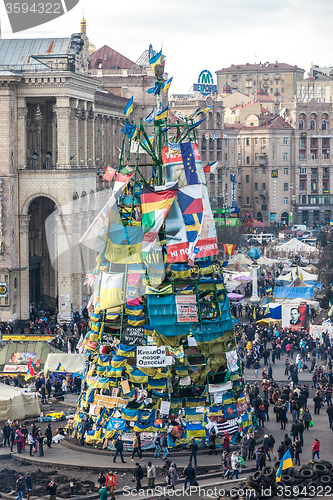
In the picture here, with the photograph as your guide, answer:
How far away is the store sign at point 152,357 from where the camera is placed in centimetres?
3206

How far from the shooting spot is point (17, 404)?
3791 centimetres

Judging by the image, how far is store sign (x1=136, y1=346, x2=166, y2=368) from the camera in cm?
3206

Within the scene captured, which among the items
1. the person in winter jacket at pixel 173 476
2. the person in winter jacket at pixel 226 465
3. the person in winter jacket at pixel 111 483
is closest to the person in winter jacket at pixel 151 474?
the person in winter jacket at pixel 173 476

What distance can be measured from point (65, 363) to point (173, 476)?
15602 millimetres

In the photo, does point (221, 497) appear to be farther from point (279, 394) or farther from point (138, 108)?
point (138, 108)

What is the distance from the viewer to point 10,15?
48.4 ft

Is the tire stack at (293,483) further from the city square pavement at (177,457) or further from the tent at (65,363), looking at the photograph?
the tent at (65,363)

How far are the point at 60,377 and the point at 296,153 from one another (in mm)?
106031

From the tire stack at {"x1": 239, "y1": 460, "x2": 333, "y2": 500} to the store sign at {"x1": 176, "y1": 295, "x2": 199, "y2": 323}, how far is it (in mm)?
5507

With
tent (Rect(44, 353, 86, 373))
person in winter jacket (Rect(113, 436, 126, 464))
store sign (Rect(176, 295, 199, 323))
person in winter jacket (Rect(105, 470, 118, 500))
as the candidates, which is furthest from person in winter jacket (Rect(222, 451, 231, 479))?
tent (Rect(44, 353, 86, 373))

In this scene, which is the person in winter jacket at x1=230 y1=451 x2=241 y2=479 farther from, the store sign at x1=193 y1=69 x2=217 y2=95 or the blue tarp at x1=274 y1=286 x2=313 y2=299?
the store sign at x1=193 y1=69 x2=217 y2=95

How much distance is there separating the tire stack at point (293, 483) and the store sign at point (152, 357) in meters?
4.94

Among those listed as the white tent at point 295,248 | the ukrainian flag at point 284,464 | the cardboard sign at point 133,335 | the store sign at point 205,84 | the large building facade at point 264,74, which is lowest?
the ukrainian flag at point 284,464

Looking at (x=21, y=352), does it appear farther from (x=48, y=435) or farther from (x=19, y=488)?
(x=19, y=488)
